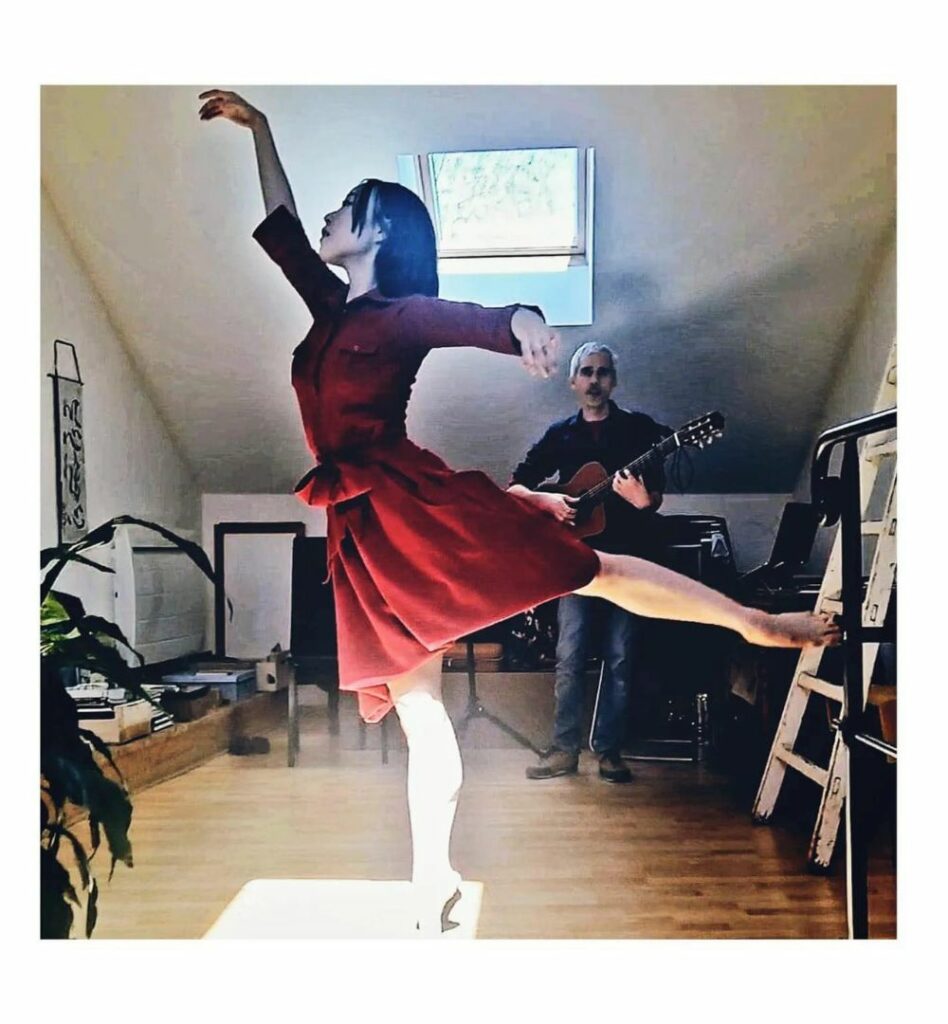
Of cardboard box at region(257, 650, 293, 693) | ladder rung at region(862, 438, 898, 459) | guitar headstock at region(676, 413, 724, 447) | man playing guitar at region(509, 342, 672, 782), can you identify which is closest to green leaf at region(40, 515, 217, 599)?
cardboard box at region(257, 650, 293, 693)

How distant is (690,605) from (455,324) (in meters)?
0.71

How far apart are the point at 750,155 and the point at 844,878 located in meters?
1.40

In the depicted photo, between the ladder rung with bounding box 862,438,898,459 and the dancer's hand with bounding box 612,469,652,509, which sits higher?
the ladder rung with bounding box 862,438,898,459

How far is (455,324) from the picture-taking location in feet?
6.79

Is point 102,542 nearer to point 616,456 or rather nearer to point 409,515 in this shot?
point 409,515

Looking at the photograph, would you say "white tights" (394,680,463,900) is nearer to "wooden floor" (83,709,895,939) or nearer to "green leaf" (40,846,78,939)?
"wooden floor" (83,709,895,939)

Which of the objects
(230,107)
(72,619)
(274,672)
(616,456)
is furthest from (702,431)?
(72,619)

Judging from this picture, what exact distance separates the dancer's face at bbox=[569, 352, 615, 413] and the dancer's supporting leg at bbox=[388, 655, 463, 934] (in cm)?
58

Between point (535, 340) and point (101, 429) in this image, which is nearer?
point (535, 340)

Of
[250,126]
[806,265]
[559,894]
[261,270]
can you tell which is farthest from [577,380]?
[559,894]

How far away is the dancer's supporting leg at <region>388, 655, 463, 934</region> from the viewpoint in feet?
6.70

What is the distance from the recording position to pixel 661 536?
2053mm

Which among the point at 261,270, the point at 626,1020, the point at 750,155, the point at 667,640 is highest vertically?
the point at 750,155

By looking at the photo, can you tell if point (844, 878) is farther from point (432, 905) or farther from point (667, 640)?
point (432, 905)
